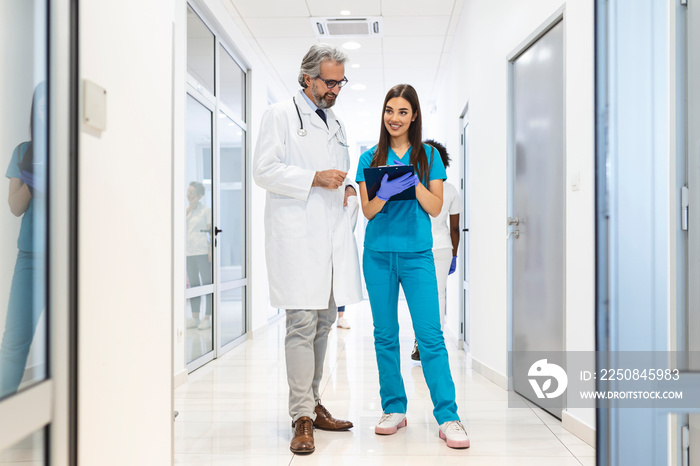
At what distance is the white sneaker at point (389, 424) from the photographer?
7.81 feet

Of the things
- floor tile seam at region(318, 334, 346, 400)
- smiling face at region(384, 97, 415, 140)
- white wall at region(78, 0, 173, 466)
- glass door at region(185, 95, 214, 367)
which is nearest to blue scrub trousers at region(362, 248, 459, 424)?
smiling face at region(384, 97, 415, 140)

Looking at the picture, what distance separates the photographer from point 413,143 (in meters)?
2.44

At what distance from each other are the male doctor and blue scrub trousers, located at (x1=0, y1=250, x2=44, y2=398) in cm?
136

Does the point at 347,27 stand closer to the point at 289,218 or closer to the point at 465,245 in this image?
the point at 465,245

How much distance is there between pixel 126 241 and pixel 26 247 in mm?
340

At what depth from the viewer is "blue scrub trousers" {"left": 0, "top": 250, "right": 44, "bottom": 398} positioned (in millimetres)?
823

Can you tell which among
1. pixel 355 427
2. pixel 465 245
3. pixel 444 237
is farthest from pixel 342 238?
pixel 465 245

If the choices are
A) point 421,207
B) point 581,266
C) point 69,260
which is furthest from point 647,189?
point 581,266

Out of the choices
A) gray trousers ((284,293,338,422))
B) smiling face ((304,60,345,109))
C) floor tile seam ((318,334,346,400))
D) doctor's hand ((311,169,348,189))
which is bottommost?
floor tile seam ((318,334,346,400))

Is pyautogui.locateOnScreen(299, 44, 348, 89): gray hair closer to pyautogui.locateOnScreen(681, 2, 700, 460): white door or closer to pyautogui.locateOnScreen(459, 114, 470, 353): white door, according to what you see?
pyautogui.locateOnScreen(681, 2, 700, 460): white door

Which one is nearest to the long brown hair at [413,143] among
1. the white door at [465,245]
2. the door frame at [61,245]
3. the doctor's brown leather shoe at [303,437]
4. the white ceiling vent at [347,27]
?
the doctor's brown leather shoe at [303,437]

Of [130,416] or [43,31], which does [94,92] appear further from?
[130,416]

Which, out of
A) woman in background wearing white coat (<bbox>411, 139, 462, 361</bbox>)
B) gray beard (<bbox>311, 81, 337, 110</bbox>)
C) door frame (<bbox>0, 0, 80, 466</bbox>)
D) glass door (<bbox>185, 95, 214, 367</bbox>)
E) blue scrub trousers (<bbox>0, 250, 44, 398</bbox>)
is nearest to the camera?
blue scrub trousers (<bbox>0, 250, 44, 398</bbox>)

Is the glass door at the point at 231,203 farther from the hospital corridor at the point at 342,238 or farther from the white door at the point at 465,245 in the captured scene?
the white door at the point at 465,245
